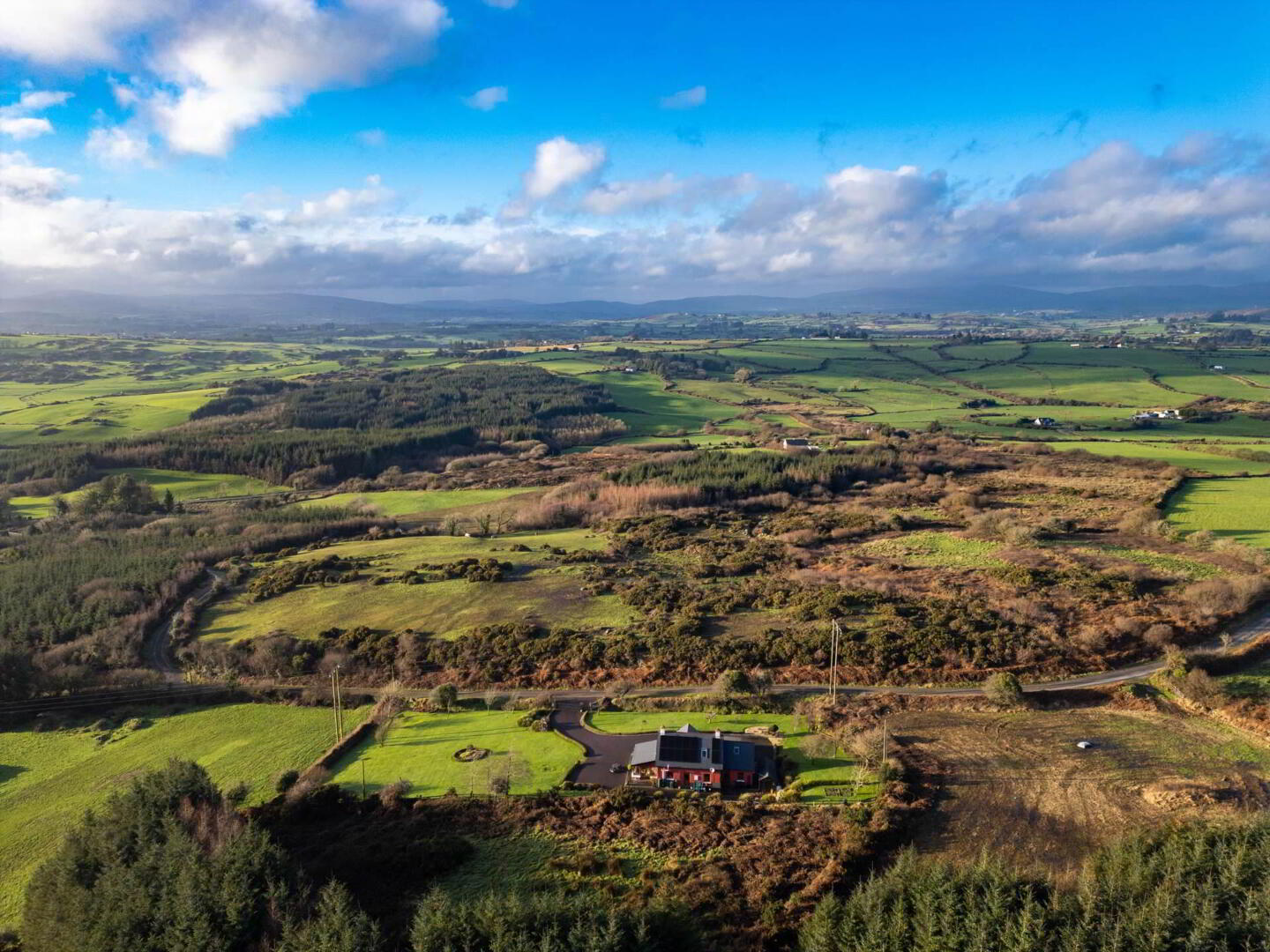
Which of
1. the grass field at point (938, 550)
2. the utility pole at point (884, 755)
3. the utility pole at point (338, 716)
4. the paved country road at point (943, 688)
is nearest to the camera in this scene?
the utility pole at point (884, 755)

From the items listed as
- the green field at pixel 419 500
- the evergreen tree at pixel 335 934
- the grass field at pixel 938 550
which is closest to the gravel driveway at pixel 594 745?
the evergreen tree at pixel 335 934

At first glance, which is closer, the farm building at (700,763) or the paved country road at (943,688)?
the farm building at (700,763)

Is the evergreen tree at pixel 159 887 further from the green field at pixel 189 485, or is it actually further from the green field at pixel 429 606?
the green field at pixel 189 485

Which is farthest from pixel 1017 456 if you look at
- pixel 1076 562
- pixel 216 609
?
pixel 216 609

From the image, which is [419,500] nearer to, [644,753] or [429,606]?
[429,606]

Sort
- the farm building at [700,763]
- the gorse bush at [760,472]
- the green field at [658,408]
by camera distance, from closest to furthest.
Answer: the farm building at [700,763] → the gorse bush at [760,472] → the green field at [658,408]

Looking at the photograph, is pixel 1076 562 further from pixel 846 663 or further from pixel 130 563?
pixel 130 563
